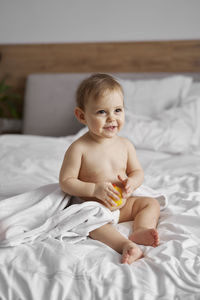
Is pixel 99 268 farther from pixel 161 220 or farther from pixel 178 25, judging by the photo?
pixel 178 25

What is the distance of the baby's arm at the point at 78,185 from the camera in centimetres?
107

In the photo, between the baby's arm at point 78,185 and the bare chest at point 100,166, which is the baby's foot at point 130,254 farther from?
the bare chest at point 100,166

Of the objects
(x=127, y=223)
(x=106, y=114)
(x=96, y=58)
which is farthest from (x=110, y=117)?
(x=96, y=58)

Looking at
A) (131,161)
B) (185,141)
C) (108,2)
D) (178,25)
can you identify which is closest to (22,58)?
(108,2)

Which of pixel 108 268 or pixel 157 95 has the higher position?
pixel 157 95

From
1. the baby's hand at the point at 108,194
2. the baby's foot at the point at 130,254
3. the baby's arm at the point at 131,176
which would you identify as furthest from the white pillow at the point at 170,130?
the baby's foot at the point at 130,254

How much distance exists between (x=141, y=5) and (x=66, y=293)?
247 cm

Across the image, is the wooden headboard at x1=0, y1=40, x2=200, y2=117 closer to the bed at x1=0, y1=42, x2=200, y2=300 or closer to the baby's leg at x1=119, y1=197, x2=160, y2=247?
the bed at x1=0, y1=42, x2=200, y2=300

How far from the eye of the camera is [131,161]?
1283mm

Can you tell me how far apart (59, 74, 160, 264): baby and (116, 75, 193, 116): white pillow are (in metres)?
1.18

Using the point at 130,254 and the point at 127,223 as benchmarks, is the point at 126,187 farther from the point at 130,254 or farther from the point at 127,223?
the point at 130,254

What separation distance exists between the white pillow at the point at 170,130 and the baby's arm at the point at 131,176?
2.61ft

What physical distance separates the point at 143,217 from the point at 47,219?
306mm

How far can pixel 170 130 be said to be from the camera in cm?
208
